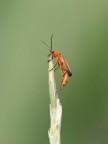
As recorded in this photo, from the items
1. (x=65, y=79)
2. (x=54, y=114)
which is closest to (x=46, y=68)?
(x=65, y=79)

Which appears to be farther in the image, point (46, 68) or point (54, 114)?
point (46, 68)

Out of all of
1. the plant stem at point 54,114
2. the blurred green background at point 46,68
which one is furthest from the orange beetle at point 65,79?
the plant stem at point 54,114

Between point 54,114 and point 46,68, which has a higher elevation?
point 46,68

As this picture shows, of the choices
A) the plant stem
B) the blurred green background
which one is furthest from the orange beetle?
the plant stem

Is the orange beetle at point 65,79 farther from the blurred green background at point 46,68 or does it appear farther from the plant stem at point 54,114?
the plant stem at point 54,114

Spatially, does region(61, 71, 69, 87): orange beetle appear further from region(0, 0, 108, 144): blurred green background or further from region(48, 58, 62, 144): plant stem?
region(48, 58, 62, 144): plant stem

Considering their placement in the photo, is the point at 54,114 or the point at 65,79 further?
the point at 65,79

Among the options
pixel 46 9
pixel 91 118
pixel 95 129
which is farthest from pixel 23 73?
pixel 95 129

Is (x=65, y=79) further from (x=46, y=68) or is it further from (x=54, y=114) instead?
(x=54, y=114)
